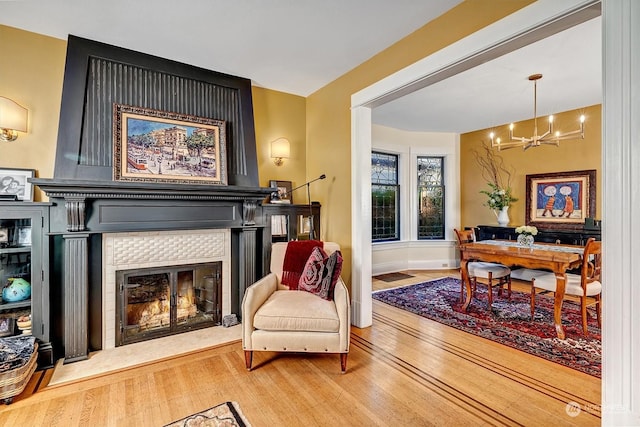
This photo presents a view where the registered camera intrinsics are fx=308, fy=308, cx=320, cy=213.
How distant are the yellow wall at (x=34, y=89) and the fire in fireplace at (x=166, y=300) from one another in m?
1.10

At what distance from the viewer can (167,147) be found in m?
2.96

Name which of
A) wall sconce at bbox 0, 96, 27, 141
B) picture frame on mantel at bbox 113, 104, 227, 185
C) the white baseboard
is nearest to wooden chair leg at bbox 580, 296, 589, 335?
the white baseboard

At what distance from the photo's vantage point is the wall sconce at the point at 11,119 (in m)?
2.38

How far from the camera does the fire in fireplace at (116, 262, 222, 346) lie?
2807 millimetres

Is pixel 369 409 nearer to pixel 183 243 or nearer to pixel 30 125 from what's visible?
pixel 183 243

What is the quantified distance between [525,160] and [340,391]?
5.04 m

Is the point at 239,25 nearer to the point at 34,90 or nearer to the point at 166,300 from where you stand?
the point at 34,90

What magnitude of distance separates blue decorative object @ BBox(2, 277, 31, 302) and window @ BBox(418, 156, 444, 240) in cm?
566

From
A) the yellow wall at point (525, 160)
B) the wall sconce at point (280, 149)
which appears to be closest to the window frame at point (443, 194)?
the yellow wall at point (525, 160)

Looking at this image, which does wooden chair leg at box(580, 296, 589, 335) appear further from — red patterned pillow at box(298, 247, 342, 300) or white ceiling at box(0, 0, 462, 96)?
white ceiling at box(0, 0, 462, 96)

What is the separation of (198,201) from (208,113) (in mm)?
956

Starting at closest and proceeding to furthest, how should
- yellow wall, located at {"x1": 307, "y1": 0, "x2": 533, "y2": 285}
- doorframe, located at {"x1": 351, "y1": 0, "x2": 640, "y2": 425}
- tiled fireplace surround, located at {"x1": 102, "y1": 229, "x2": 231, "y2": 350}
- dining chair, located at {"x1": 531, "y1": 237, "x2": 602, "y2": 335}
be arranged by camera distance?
doorframe, located at {"x1": 351, "y1": 0, "x2": 640, "y2": 425} < yellow wall, located at {"x1": 307, "y1": 0, "x2": 533, "y2": 285} < tiled fireplace surround, located at {"x1": 102, "y1": 229, "x2": 231, "y2": 350} < dining chair, located at {"x1": 531, "y1": 237, "x2": 602, "y2": 335}

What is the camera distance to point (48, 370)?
2367mm

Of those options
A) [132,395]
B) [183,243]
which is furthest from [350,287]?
[132,395]
